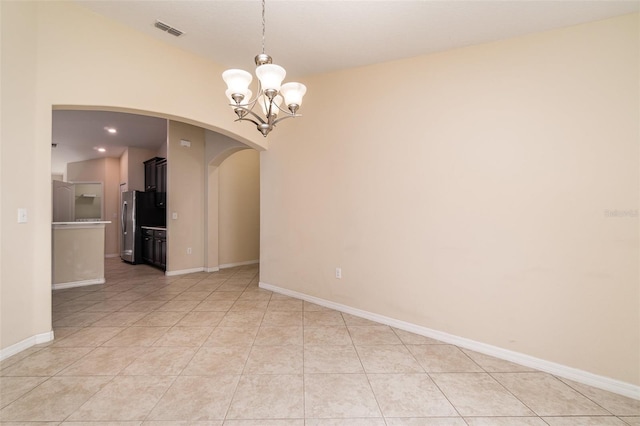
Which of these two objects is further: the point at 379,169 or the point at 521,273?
the point at 379,169

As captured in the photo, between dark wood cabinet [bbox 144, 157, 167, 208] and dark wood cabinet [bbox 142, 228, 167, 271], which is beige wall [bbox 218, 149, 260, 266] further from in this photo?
dark wood cabinet [bbox 144, 157, 167, 208]

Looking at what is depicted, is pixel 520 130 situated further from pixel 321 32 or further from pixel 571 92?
pixel 321 32

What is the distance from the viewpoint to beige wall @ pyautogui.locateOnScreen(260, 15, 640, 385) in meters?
2.02

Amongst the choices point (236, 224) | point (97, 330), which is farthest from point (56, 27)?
point (236, 224)

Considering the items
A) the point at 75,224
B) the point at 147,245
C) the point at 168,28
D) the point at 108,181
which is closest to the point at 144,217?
the point at 147,245

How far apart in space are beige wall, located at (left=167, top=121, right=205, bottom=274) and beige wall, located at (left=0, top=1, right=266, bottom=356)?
2511 mm

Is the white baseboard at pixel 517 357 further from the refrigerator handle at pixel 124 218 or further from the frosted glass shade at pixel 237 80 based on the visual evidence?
the refrigerator handle at pixel 124 218

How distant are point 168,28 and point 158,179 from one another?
15.0 ft

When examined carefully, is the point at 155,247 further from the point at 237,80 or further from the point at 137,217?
the point at 237,80

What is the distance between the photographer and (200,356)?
2301mm

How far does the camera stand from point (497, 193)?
2408 millimetres

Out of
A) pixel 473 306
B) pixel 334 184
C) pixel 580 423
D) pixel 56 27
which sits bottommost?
pixel 580 423

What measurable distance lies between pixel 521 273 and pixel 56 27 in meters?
4.66

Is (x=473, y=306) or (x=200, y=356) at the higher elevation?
(x=473, y=306)
